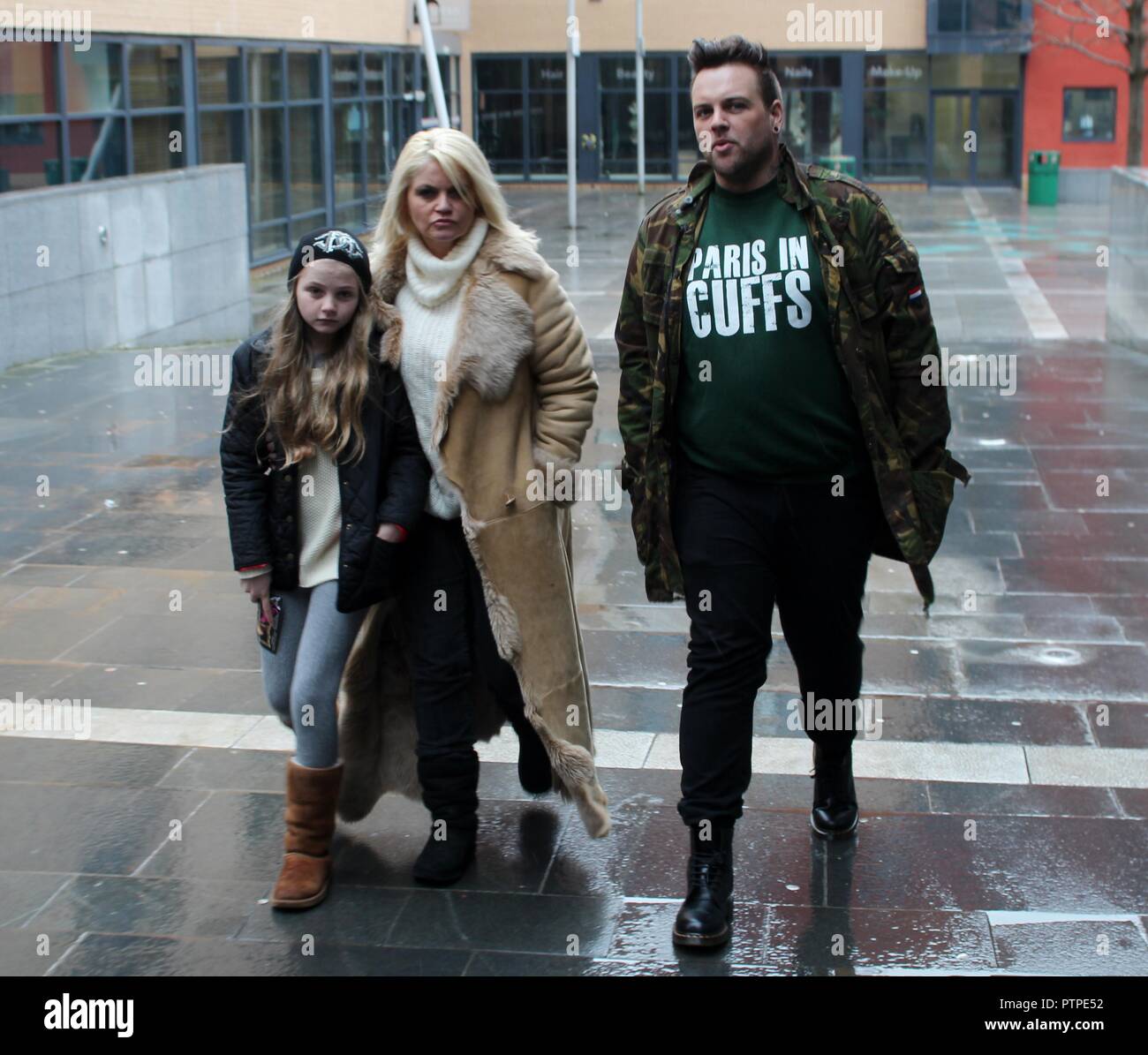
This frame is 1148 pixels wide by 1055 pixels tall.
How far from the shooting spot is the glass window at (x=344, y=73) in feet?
80.7

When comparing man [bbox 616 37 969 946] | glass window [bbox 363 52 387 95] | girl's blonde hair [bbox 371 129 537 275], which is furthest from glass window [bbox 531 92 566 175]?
man [bbox 616 37 969 946]

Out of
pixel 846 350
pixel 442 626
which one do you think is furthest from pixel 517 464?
pixel 846 350

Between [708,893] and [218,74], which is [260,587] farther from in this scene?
[218,74]

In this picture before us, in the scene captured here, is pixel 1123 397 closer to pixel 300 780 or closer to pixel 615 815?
pixel 615 815

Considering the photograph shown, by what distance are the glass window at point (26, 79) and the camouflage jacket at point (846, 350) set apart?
11.8 metres

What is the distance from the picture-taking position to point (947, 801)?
4.53 metres

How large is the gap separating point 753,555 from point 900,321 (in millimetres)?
624

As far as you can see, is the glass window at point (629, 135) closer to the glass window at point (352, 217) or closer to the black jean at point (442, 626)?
the glass window at point (352, 217)

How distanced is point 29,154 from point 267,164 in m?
7.78

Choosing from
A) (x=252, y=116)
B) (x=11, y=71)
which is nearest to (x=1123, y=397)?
(x=11, y=71)

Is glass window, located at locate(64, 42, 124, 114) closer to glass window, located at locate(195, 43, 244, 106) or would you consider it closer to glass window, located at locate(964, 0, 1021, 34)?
glass window, located at locate(195, 43, 244, 106)

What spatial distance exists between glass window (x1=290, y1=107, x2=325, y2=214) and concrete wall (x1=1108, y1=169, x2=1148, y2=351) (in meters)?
12.2

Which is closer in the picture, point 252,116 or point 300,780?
point 300,780

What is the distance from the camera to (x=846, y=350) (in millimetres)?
3664
